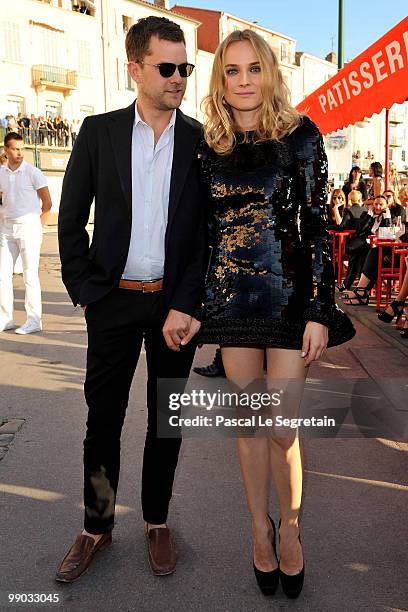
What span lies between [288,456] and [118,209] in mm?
1131

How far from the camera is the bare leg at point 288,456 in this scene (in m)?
2.31

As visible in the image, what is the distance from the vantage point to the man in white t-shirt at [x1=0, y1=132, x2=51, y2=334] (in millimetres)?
6676

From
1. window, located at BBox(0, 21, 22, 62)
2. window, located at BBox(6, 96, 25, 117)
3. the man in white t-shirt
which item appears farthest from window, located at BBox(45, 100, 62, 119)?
the man in white t-shirt

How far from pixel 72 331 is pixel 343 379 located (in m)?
3.37

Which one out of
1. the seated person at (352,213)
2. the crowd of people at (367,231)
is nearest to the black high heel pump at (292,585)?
the crowd of people at (367,231)

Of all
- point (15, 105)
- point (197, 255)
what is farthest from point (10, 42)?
point (197, 255)

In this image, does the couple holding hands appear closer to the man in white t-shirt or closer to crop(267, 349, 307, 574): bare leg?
crop(267, 349, 307, 574): bare leg

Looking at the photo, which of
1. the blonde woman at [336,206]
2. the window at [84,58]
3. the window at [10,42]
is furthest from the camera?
the window at [84,58]

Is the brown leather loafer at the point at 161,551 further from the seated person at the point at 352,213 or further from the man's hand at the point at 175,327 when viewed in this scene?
the seated person at the point at 352,213

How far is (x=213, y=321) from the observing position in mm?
2357

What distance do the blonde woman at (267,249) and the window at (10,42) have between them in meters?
33.1

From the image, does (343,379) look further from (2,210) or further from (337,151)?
(337,151)

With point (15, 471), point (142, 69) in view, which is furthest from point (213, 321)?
point (15, 471)

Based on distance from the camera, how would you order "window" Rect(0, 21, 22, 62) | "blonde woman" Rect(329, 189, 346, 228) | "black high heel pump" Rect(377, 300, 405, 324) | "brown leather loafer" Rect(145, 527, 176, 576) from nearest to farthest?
1. "brown leather loafer" Rect(145, 527, 176, 576)
2. "black high heel pump" Rect(377, 300, 405, 324)
3. "blonde woman" Rect(329, 189, 346, 228)
4. "window" Rect(0, 21, 22, 62)
